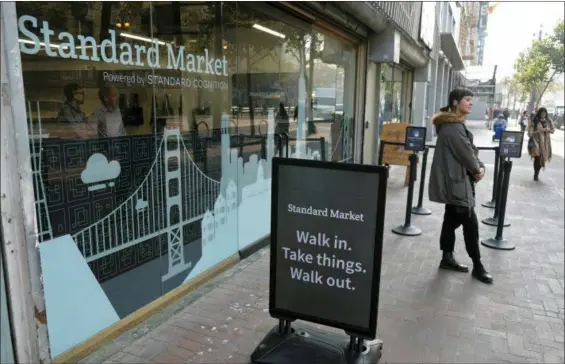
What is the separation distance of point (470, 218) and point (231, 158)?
2568 millimetres

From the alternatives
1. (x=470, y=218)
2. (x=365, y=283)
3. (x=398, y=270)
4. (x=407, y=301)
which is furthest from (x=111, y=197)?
(x=470, y=218)

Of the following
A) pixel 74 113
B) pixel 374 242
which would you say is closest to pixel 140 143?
pixel 74 113

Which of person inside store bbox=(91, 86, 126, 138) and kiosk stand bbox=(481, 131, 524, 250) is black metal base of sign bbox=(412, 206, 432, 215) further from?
person inside store bbox=(91, 86, 126, 138)

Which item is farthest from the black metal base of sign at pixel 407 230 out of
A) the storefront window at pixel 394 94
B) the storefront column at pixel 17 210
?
the storefront window at pixel 394 94

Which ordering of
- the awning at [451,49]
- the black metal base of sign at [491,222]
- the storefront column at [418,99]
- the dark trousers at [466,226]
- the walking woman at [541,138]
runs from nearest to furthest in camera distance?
the dark trousers at [466,226] < the black metal base of sign at [491,222] < the walking woman at [541,138] < the storefront column at [418,99] < the awning at [451,49]

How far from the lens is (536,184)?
10.1 metres

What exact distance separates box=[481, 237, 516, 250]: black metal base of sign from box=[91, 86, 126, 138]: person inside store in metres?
4.60

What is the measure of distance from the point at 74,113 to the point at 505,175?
4.84 m

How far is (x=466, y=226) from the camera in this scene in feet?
14.5

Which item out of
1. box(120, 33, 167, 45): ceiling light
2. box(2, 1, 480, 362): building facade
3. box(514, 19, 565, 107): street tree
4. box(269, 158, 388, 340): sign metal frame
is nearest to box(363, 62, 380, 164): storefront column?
box(2, 1, 480, 362): building facade

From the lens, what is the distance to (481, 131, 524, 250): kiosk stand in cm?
538

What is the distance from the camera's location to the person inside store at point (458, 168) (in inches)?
167

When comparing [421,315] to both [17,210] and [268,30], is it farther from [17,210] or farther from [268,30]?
[268,30]

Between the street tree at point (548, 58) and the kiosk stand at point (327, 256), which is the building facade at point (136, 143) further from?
the street tree at point (548, 58)
